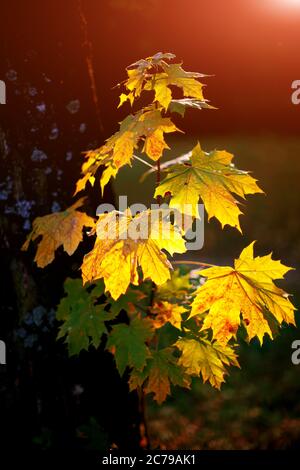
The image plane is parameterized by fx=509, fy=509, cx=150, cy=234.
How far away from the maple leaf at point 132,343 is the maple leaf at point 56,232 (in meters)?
0.45

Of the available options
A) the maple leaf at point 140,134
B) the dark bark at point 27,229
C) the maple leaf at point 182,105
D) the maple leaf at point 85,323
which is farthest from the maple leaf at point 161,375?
the maple leaf at point 182,105

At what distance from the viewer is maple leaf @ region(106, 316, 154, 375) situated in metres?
2.19

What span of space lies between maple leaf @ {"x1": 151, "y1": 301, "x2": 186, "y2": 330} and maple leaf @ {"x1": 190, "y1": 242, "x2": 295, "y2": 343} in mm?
399

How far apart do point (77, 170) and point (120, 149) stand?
89 cm

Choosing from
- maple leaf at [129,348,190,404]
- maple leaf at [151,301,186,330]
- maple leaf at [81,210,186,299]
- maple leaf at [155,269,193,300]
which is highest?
maple leaf at [81,210,186,299]

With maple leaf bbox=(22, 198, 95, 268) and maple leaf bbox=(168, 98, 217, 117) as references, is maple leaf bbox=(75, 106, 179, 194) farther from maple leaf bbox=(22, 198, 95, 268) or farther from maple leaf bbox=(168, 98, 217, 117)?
maple leaf bbox=(22, 198, 95, 268)

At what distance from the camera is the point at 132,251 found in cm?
187

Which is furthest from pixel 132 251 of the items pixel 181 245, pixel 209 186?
pixel 209 186

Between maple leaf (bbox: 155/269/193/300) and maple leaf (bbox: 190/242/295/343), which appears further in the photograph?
maple leaf (bbox: 155/269/193/300)

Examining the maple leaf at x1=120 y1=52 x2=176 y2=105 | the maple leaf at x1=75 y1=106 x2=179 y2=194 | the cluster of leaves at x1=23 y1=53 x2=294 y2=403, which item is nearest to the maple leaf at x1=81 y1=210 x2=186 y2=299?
the cluster of leaves at x1=23 y1=53 x2=294 y2=403

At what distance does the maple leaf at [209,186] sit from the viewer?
1.93 m

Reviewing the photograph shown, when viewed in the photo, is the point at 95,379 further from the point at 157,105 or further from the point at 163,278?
the point at 157,105

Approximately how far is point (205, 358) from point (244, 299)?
0.36m

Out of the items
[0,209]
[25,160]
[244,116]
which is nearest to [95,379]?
[0,209]
